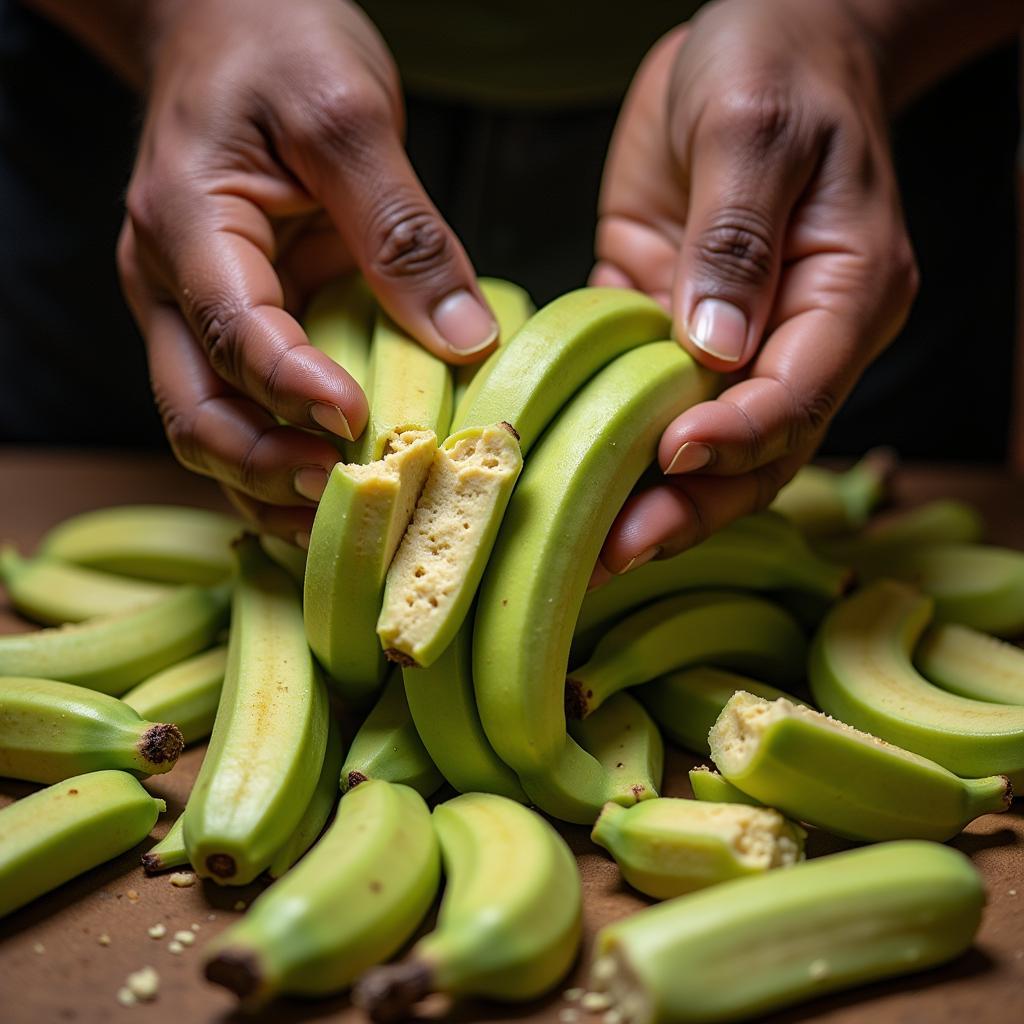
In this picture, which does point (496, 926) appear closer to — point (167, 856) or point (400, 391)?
point (167, 856)

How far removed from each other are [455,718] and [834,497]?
1.15 m

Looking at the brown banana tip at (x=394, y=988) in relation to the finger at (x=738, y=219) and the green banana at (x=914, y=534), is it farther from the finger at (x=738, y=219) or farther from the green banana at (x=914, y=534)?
the green banana at (x=914, y=534)

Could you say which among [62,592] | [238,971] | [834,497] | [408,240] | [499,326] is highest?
[408,240]

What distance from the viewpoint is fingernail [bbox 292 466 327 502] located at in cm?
135

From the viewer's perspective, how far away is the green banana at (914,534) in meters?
1.93

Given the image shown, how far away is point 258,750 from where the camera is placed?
1.20 meters

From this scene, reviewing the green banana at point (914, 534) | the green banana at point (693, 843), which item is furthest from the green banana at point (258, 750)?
the green banana at point (914, 534)

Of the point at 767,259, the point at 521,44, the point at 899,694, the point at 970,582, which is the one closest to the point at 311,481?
the point at 767,259

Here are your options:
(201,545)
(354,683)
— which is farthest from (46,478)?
(354,683)

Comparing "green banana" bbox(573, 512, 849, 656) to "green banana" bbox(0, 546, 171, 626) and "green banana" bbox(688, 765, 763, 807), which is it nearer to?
"green banana" bbox(688, 765, 763, 807)

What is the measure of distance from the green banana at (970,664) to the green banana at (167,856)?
1029mm

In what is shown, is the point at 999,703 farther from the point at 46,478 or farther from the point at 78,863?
the point at 46,478

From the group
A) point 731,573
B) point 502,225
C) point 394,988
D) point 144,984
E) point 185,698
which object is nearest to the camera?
point 394,988

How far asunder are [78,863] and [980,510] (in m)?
1.86
